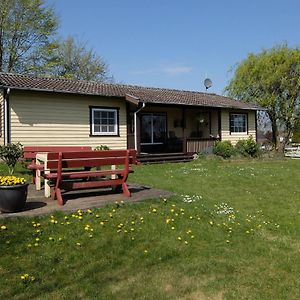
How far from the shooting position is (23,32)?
1297 inches

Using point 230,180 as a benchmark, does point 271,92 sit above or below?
above

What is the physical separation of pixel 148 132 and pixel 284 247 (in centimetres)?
1638

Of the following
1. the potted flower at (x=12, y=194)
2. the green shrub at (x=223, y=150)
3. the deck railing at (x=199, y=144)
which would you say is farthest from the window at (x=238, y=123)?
the potted flower at (x=12, y=194)

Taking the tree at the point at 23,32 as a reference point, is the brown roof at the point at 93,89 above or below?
below

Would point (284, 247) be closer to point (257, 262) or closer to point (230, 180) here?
point (257, 262)

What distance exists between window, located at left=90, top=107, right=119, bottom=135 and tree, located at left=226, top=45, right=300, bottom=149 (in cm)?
1425

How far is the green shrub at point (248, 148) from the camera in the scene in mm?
21797

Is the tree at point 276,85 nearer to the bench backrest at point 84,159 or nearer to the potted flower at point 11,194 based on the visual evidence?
the bench backrest at point 84,159

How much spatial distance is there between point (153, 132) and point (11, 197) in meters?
16.1

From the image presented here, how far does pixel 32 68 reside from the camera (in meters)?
34.0

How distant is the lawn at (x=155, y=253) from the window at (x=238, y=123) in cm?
1638

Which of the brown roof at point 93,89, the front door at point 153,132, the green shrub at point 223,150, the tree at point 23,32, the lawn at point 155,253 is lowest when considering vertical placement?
the lawn at point 155,253

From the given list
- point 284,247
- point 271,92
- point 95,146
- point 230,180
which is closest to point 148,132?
point 95,146

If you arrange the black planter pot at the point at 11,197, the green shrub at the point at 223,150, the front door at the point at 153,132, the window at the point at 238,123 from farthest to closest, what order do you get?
the window at the point at 238,123 < the front door at the point at 153,132 < the green shrub at the point at 223,150 < the black planter pot at the point at 11,197
